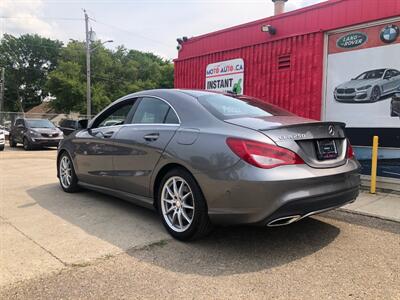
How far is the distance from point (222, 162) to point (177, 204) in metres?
0.79

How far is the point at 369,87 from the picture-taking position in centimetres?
729

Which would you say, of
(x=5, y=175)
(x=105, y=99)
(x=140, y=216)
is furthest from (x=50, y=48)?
(x=140, y=216)

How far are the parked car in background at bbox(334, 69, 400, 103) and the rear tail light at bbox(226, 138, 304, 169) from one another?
14.3ft

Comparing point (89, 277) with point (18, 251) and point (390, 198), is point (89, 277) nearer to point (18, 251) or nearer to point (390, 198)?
point (18, 251)

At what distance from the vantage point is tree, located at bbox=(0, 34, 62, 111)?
67200mm

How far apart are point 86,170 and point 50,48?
230ft

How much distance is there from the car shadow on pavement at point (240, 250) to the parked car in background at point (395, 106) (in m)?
3.36

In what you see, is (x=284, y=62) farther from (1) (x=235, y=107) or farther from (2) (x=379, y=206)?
(1) (x=235, y=107)

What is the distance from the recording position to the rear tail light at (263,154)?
11.4 feet

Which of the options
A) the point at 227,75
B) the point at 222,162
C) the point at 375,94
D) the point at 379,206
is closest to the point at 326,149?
the point at 222,162

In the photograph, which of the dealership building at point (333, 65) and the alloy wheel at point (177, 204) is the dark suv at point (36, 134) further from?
the alloy wheel at point (177, 204)

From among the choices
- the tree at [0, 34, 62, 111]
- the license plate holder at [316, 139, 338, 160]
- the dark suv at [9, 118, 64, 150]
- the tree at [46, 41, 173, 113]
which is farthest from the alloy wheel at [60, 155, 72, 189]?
the tree at [0, 34, 62, 111]

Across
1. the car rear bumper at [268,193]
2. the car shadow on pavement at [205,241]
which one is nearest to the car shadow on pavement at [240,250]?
the car shadow on pavement at [205,241]

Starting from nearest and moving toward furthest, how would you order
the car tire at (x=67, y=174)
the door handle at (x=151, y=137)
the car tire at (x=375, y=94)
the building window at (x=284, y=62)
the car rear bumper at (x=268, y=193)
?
the car rear bumper at (x=268, y=193) < the door handle at (x=151, y=137) < the car tire at (x=67, y=174) < the car tire at (x=375, y=94) < the building window at (x=284, y=62)
